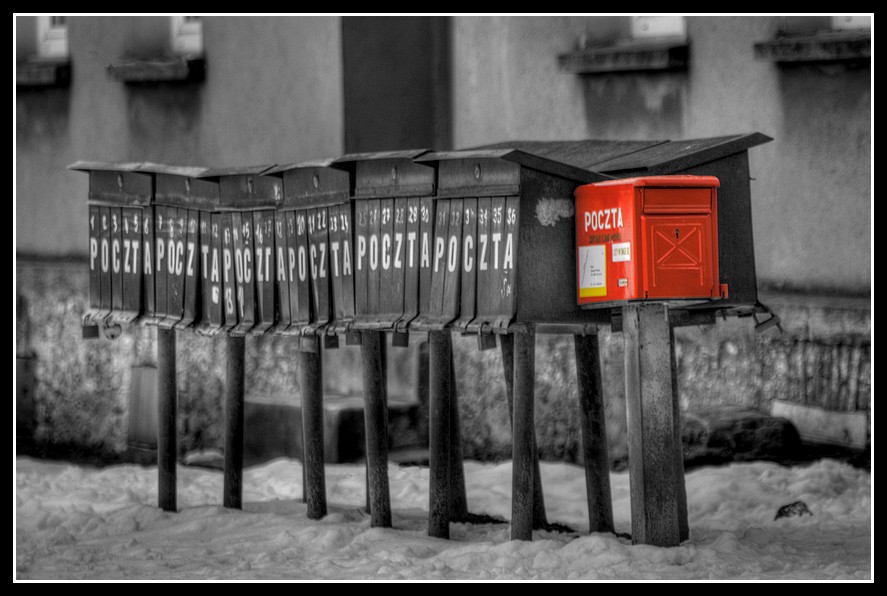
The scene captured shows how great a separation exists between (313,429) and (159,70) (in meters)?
4.72

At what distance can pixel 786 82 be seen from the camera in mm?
9891

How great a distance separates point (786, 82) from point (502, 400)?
9.43ft

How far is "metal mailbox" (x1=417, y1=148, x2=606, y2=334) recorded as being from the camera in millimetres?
7102

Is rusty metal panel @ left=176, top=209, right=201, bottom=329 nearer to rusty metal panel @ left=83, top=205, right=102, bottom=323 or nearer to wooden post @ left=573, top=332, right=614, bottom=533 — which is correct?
rusty metal panel @ left=83, top=205, right=102, bottom=323

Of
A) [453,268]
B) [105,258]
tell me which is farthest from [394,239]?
[105,258]

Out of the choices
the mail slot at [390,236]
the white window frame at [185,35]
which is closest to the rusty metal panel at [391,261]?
the mail slot at [390,236]

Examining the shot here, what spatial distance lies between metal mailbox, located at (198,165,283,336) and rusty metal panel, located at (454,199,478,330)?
1.44 metres

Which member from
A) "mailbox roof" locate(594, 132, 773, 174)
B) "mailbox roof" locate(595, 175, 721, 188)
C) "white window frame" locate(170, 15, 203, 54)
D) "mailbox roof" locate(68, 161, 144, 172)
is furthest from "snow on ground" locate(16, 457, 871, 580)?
"white window frame" locate(170, 15, 203, 54)

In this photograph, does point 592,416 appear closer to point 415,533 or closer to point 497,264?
point 415,533

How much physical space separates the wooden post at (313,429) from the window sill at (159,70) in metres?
4.31

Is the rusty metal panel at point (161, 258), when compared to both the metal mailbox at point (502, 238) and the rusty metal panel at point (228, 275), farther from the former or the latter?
the metal mailbox at point (502, 238)

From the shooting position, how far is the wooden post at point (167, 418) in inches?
363

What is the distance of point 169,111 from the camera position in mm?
12523
